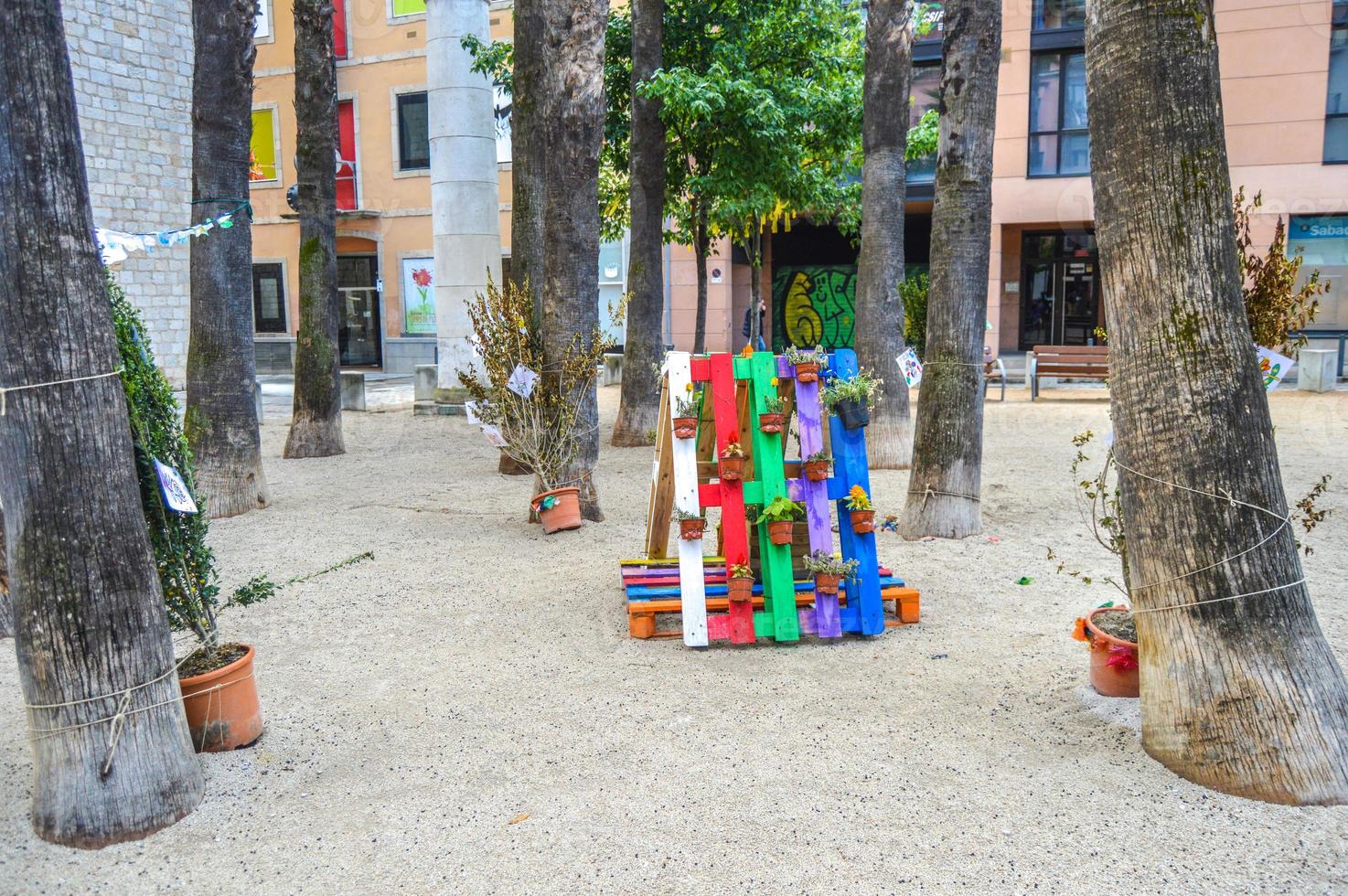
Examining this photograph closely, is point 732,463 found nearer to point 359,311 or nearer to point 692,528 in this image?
point 692,528

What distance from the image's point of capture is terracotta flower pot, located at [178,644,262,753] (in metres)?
3.66

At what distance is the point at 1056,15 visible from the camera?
20594mm

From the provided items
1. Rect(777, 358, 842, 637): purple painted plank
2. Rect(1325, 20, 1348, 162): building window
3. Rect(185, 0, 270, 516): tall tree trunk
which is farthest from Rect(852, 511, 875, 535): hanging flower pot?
Rect(1325, 20, 1348, 162): building window

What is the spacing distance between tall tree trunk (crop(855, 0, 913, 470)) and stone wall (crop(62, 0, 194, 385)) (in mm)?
11989

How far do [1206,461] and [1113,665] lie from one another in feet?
3.46

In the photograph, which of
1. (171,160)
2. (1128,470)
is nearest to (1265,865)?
(1128,470)

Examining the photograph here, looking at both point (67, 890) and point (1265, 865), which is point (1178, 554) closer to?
point (1265, 865)

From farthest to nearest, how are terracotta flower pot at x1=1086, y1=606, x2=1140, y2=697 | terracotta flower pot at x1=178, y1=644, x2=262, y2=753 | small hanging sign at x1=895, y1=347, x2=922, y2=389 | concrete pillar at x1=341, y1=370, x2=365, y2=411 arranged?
concrete pillar at x1=341, y1=370, x2=365, y2=411, small hanging sign at x1=895, y1=347, x2=922, y2=389, terracotta flower pot at x1=1086, y1=606, x2=1140, y2=697, terracotta flower pot at x1=178, y1=644, x2=262, y2=753

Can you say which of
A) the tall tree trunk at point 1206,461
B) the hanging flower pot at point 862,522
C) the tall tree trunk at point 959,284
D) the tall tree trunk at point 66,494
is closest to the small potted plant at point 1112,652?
the tall tree trunk at point 1206,461

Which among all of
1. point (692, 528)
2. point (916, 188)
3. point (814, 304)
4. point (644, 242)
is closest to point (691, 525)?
point (692, 528)

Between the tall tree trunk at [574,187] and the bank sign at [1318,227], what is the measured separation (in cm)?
1692

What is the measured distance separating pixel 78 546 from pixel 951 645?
3.58 metres

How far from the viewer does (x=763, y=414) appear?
4.89 metres

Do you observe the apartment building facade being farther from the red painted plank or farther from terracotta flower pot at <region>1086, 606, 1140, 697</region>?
terracotta flower pot at <region>1086, 606, 1140, 697</region>
